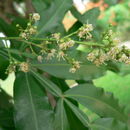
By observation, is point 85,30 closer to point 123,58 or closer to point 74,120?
point 123,58

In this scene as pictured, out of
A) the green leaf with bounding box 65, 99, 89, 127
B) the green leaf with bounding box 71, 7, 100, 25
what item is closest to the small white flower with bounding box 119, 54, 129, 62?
the green leaf with bounding box 65, 99, 89, 127

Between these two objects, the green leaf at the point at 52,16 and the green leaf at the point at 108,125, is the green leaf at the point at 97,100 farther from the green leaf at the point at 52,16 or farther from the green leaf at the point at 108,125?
the green leaf at the point at 52,16

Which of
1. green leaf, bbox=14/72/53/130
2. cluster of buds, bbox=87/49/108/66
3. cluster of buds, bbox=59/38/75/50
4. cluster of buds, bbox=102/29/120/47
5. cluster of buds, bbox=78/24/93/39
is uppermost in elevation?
cluster of buds, bbox=78/24/93/39

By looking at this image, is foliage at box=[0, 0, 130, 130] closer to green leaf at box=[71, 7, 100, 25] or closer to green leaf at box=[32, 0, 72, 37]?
green leaf at box=[32, 0, 72, 37]

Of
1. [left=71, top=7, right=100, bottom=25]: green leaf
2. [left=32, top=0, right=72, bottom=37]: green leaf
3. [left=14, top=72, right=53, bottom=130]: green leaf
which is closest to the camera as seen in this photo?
[left=14, top=72, right=53, bottom=130]: green leaf


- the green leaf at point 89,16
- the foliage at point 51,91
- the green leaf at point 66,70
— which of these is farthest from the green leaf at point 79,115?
the green leaf at point 89,16

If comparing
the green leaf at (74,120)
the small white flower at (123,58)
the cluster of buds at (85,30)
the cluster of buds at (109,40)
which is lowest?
the green leaf at (74,120)

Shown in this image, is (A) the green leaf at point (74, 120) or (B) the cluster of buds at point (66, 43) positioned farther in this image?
(A) the green leaf at point (74, 120)

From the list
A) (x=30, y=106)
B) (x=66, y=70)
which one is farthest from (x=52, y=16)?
(x=30, y=106)
